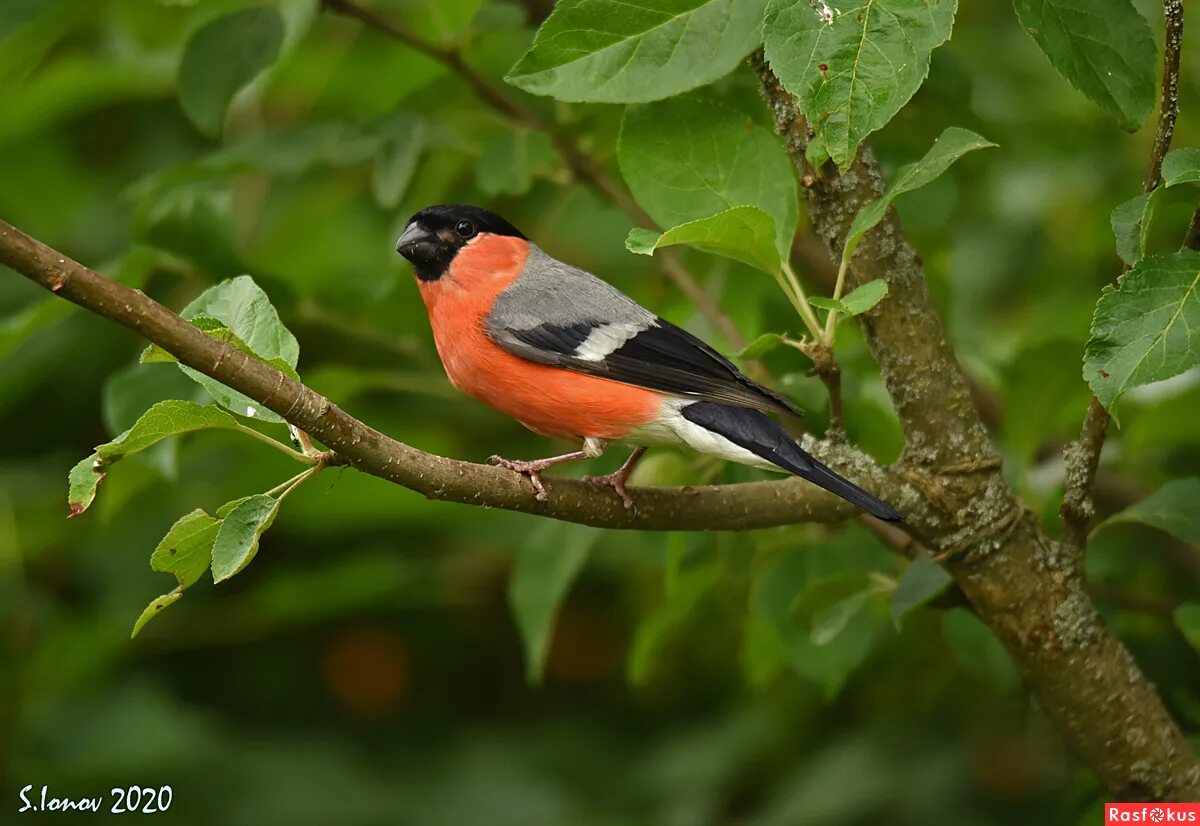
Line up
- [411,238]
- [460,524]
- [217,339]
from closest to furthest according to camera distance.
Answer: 1. [217,339]
2. [411,238]
3. [460,524]

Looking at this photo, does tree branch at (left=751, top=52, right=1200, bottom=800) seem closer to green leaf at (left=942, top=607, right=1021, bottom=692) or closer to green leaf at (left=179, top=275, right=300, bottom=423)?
green leaf at (left=942, top=607, right=1021, bottom=692)

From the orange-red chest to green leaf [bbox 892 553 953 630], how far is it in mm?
756

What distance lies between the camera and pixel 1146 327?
7.57 feet

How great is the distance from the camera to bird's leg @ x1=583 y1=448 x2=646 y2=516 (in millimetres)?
2854

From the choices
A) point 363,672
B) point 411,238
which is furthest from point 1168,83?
point 363,672

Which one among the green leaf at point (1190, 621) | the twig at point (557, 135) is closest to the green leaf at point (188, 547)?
the twig at point (557, 135)

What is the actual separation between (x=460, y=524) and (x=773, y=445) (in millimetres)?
2800

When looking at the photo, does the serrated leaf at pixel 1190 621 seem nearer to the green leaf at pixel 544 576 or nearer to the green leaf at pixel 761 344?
the green leaf at pixel 761 344

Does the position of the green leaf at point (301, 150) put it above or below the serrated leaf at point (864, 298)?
below

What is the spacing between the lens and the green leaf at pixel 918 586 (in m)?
2.85

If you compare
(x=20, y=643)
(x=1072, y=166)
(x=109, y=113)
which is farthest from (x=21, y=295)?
(x=1072, y=166)

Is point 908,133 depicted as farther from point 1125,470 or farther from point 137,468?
point 137,468

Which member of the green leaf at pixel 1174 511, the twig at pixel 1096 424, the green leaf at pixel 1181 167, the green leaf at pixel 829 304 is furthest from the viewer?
the green leaf at pixel 1174 511

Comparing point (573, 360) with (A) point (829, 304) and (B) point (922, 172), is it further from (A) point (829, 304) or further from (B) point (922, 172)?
(B) point (922, 172)
